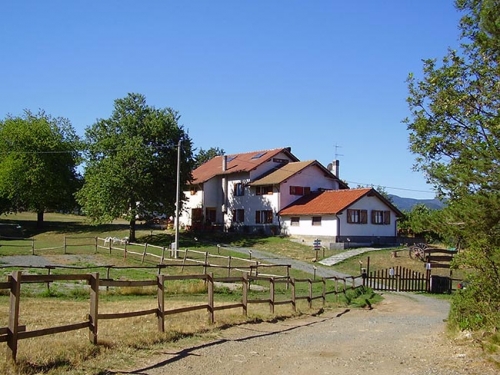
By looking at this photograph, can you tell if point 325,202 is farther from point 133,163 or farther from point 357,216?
point 133,163

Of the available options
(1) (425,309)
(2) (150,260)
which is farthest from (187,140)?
(1) (425,309)

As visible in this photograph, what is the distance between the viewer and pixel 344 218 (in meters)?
46.7

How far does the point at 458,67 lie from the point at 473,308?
19.2ft

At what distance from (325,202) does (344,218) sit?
3295 millimetres

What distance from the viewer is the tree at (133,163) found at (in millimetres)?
48438

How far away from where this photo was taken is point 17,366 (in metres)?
7.20

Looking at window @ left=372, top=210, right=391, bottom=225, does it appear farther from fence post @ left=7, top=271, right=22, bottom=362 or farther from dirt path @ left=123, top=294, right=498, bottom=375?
fence post @ left=7, top=271, right=22, bottom=362

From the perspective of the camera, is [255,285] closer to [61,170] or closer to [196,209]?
[196,209]

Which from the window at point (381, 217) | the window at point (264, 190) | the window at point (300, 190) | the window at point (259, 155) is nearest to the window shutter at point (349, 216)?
the window at point (381, 217)

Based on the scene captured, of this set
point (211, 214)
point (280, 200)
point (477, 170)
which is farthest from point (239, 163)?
point (477, 170)

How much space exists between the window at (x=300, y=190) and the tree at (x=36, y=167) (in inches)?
993

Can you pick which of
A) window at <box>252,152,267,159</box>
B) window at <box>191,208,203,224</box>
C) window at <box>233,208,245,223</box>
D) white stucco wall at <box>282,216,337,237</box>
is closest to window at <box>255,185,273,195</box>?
window at <box>233,208,245,223</box>

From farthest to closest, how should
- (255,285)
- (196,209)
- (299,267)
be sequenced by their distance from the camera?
(196,209) → (299,267) → (255,285)

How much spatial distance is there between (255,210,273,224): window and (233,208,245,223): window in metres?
2.08
